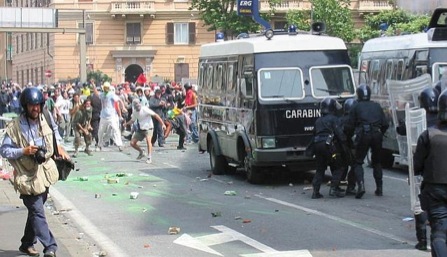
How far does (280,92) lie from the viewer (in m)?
16.1

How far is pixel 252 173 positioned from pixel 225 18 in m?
39.4

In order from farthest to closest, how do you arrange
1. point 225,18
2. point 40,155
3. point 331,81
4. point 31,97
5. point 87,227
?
point 225,18 → point 331,81 → point 87,227 → point 31,97 → point 40,155

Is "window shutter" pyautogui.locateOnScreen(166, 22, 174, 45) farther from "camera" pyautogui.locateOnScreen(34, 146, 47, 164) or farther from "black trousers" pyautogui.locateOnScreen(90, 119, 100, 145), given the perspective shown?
"camera" pyautogui.locateOnScreen(34, 146, 47, 164)

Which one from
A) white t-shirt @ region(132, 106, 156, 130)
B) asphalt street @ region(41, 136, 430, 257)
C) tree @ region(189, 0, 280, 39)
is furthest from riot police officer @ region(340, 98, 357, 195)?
tree @ region(189, 0, 280, 39)

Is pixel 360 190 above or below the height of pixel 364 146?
below

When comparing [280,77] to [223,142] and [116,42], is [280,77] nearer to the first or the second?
[223,142]

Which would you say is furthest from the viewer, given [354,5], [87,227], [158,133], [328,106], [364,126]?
[354,5]

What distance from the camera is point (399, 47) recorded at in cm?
1903

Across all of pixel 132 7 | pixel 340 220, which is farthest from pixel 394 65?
pixel 132 7

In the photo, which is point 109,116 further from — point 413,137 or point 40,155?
point 40,155

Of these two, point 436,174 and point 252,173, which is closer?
point 436,174

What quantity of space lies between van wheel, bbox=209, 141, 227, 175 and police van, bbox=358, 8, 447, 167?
3553mm

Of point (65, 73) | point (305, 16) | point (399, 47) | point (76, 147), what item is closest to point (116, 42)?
point (65, 73)

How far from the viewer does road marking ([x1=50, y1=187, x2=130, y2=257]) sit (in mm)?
10406
